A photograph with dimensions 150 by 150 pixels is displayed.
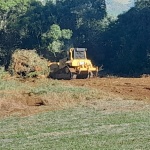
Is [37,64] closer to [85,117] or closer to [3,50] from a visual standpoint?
[85,117]

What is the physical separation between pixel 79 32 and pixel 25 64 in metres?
27.2

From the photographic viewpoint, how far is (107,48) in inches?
2272

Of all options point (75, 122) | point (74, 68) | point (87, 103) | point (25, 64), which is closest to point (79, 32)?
point (74, 68)

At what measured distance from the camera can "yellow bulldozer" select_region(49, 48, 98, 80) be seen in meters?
36.8

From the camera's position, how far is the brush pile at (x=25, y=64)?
3400cm

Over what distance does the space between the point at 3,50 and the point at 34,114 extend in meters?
37.8

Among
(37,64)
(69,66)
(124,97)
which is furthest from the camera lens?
(69,66)

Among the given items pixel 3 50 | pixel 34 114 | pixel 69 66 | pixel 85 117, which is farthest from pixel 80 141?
pixel 3 50

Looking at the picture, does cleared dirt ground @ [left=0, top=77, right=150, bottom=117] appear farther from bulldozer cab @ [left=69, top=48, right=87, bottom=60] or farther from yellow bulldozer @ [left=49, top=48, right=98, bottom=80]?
bulldozer cab @ [left=69, top=48, right=87, bottom=60]

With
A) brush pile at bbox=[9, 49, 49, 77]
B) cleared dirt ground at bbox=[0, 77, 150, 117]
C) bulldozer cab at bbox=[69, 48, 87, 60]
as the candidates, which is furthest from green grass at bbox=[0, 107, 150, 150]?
bulldozer cab at bbox=[69, 48, 87, 60]

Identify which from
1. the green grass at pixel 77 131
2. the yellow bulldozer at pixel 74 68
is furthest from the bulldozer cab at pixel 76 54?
the green grass at pixel 77 131

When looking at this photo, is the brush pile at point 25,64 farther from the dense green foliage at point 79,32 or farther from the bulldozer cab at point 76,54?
the dense green foliage at point 79,32

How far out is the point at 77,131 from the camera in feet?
50.1

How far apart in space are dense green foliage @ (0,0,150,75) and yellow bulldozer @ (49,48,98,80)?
1314 centimetres
